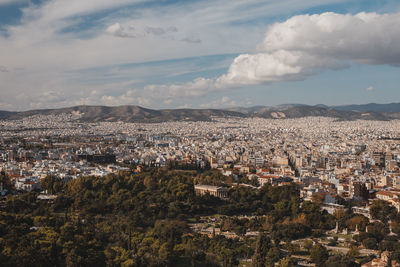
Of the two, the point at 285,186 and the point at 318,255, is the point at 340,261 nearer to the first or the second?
the point at 318,255

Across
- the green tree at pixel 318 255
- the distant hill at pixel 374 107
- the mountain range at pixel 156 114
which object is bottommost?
the green tree at pixel 318 255

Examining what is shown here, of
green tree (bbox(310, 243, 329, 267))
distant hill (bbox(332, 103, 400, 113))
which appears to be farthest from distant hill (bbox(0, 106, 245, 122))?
green tree (bbox(310, 243, 329, 267))

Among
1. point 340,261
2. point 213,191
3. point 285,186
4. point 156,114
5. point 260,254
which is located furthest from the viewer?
point 156,114

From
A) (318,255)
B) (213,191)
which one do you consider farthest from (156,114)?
(318,255)

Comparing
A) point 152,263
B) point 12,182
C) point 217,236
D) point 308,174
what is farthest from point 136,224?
point 308,174

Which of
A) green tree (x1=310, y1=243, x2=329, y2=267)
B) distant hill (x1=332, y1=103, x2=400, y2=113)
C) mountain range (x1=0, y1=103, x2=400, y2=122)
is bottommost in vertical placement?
green tree (x1=310, y1=243, x2=329, y2=267)

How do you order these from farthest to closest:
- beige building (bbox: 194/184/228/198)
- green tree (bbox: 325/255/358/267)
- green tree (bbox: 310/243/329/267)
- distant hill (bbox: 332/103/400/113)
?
distant hill (bbox: 332/103/400/113) < beige building (bbox: 194/184/228/198) < green tree (bbox: 310/243/329/267) < green tree (bbox: 325/255/358/267)

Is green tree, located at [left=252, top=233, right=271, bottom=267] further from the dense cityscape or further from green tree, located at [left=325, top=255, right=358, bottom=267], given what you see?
green tree, located at [left=325, top=255, right=358, bottom=267]

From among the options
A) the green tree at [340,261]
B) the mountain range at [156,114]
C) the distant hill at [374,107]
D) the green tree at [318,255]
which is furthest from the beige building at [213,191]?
the distant hill at [374,107]

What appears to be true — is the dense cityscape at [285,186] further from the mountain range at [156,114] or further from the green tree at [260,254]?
the mountain range at [156,114]

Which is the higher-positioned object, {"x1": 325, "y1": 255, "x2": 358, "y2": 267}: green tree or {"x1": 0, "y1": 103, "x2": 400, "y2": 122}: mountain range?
{"x1": 0, "y1": 103, "x2": 400, "y2": 122}: mountain range

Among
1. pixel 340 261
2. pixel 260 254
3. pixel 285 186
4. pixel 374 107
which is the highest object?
pixel 374 107
